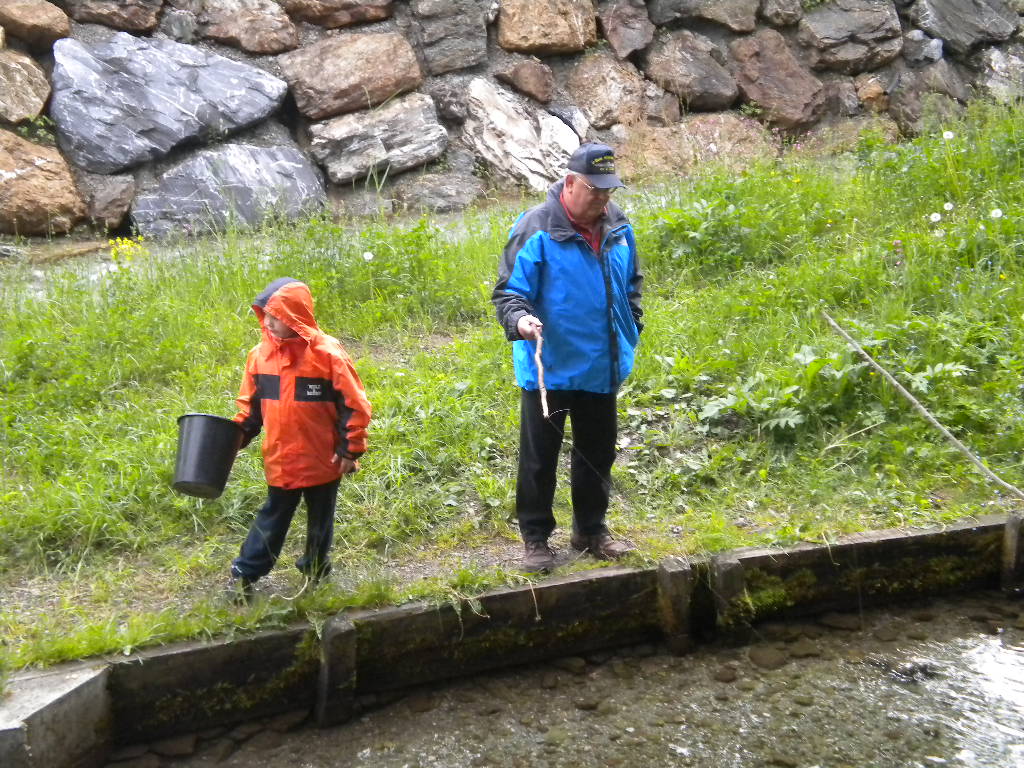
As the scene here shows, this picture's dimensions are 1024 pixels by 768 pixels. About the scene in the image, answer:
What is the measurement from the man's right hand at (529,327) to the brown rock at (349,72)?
19.7ft

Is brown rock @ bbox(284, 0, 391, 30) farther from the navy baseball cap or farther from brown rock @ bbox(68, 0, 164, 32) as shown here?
the navy baseball cap

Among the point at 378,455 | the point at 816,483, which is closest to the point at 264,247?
the point at 378,455

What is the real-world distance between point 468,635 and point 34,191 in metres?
5.71

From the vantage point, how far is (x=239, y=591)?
392 centimetres

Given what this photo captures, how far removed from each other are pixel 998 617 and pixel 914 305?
247cm

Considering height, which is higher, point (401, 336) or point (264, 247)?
point (264, 247)

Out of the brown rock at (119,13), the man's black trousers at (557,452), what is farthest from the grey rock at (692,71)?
the man's black trousers at (557,452)

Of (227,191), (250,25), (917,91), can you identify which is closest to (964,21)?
(917,91)

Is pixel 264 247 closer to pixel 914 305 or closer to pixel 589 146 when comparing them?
pixel 589 146

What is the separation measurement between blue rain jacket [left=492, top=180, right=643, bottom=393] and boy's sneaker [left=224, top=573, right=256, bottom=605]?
1.41 m

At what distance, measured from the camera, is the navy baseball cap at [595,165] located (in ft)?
12.4

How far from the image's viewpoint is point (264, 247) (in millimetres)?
7270

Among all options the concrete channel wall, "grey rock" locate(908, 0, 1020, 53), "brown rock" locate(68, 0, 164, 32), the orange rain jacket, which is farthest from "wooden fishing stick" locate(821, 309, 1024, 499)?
"grey rock" locate(908, 0, 1020, 53)

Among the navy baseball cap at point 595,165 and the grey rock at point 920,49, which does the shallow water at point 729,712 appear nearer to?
the navy baseball cap at point 595,165
